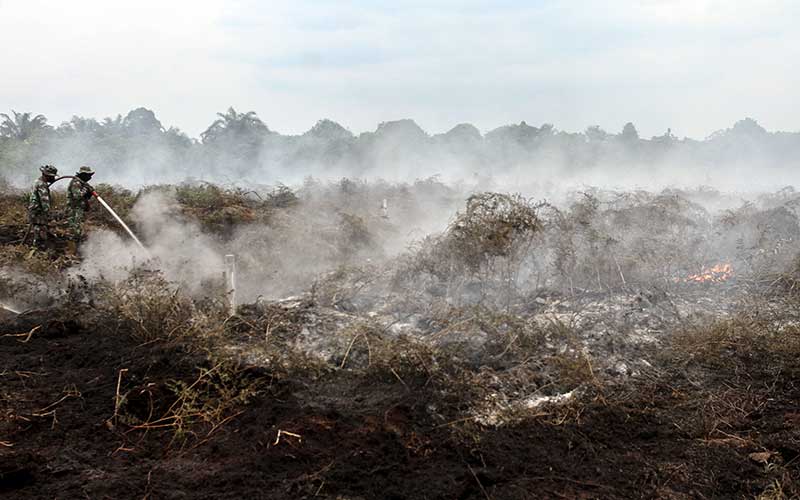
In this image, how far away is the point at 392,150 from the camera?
29.9 metres

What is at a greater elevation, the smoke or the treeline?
the treeline

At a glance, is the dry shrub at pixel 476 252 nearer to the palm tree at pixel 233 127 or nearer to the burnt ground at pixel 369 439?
the burnt ground at pixel 369 439

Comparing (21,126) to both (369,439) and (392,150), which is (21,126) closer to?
(392,150)

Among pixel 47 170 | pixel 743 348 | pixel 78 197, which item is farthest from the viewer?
pixel 47 170

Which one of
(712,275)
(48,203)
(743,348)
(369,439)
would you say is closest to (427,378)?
(369,439)

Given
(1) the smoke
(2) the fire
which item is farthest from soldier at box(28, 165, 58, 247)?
(2) the fire

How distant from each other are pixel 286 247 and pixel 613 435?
278 inches

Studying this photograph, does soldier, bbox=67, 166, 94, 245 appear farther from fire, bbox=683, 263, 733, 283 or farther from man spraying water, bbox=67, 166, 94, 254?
fire, bbox=683, 263, 733, 283

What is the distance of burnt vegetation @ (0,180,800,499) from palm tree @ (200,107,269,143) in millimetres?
20087

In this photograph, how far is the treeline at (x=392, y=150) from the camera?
2473 centimetres

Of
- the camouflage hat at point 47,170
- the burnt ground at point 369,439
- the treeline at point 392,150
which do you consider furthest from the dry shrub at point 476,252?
the treeline at point 392,150

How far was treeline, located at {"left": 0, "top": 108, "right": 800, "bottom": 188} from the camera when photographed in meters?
24.7

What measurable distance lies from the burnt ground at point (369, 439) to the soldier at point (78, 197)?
13.1ft

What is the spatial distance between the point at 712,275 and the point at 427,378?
615 centimetres
